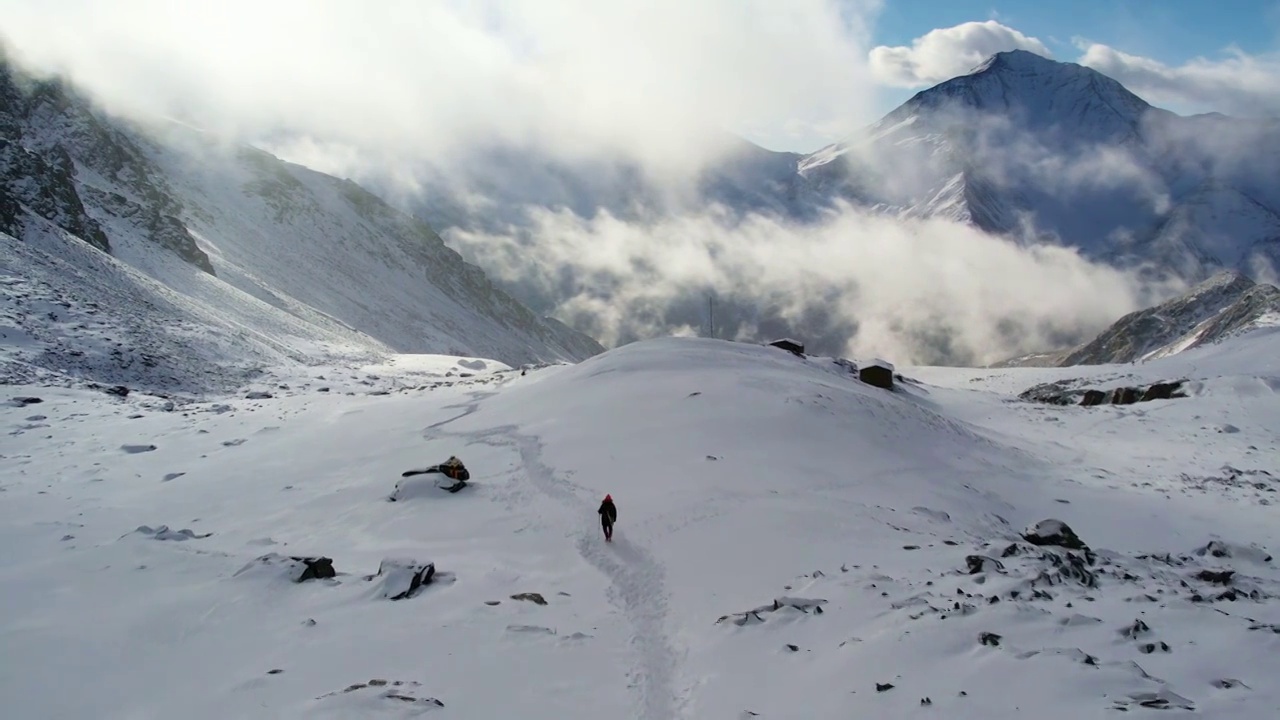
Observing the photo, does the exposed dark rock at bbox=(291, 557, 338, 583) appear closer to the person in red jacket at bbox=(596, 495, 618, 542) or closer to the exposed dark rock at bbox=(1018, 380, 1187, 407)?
the person in red jacket at bbox=(596, 495, 618, 542)

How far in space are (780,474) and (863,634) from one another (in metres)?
12.6

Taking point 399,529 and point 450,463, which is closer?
point 399,529

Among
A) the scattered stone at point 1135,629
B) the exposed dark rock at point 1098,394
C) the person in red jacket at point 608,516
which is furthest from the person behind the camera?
the exposed dark rock at point 1098,394

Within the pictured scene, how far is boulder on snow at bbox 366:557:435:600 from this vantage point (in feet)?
45.4

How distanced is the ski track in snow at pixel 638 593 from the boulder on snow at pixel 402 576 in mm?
3818

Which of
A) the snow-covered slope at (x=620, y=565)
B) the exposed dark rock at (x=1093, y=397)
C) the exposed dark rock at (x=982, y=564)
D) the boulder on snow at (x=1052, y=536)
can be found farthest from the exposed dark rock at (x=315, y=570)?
the exposed dark rock at (x=1093, y=397)

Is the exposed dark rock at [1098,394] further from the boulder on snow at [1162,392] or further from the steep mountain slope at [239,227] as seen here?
the steep mountain slope at [239,227]

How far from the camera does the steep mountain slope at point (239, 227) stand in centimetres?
8362

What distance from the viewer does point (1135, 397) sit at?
6156 cm

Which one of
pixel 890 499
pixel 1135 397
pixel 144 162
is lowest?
pixel 890 499

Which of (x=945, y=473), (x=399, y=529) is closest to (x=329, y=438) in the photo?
(x=399, y=529)

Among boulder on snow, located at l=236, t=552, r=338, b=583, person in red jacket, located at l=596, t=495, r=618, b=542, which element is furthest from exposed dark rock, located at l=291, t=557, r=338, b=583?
person in red jacket, located at l=596, t=495, r=618, b=542

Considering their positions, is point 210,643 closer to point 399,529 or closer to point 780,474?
point 399,529

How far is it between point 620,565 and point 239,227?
140449 mm
